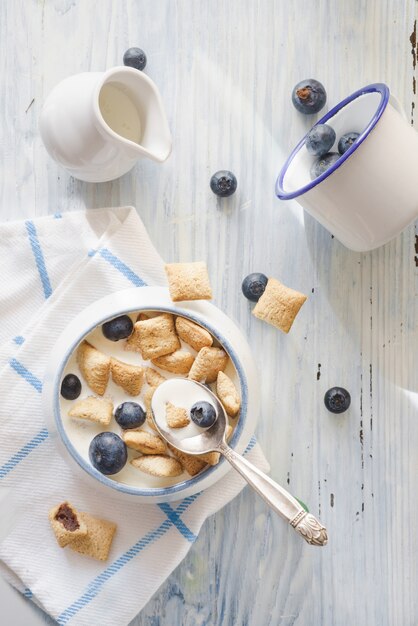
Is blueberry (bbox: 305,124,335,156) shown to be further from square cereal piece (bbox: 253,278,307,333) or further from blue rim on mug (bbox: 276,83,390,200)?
square cereal piece (bbox: 253,278,307,333)

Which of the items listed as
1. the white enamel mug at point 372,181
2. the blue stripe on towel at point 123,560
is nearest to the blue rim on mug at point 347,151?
the white enamel mug at point 372,181

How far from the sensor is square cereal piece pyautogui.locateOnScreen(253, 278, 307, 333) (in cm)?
115

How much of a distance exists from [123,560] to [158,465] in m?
0.20

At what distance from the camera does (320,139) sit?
1093mm

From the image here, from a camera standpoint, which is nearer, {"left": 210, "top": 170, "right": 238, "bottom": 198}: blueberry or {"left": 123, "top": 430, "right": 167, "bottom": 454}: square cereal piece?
{"left": 123, "top": 430, "right": 167, "bottom": 454}: square cereal piece

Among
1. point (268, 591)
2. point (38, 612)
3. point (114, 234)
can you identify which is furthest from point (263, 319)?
point (38, 612)

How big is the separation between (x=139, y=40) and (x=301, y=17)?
253 millimetres

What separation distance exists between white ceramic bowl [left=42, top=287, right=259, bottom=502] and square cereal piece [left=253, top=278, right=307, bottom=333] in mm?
75

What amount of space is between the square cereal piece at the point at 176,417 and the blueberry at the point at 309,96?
49 cm

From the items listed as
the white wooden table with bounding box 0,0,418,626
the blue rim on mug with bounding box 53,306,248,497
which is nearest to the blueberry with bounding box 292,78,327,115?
the white wooden table with bounding box 0,0,418,626

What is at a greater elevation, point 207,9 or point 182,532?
point 207,9

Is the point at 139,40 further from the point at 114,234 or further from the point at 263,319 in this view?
the point at 263,319

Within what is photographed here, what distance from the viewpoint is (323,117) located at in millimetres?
1129

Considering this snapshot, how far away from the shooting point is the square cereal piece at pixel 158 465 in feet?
3.38
